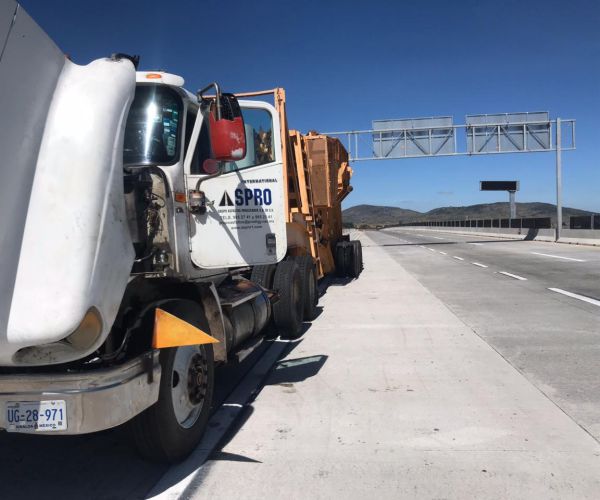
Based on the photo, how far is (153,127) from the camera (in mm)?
4195

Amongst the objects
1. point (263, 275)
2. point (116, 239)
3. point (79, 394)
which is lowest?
point (79, 394)

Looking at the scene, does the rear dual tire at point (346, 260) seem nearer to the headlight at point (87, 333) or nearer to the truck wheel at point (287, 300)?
the truck wheel at point (287, 300)

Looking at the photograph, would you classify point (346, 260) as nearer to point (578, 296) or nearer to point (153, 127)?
point (578, 296)

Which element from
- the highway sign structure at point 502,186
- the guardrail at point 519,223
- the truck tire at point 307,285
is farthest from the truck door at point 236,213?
the highway sign structure at point 502,186

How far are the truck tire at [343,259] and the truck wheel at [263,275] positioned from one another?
283 inches

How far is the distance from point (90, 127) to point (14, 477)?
2466 millimetres

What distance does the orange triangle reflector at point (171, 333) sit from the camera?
3338mm

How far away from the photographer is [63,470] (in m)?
3.80

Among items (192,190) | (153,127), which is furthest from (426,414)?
(153,127)

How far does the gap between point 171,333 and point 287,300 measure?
4050mm

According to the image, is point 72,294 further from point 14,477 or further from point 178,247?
point 14,477

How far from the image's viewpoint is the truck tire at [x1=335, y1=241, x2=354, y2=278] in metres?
14.6

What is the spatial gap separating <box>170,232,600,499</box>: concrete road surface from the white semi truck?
691mm

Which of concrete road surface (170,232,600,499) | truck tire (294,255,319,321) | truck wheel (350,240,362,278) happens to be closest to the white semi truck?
concrete road surface (170,232,600,499)
